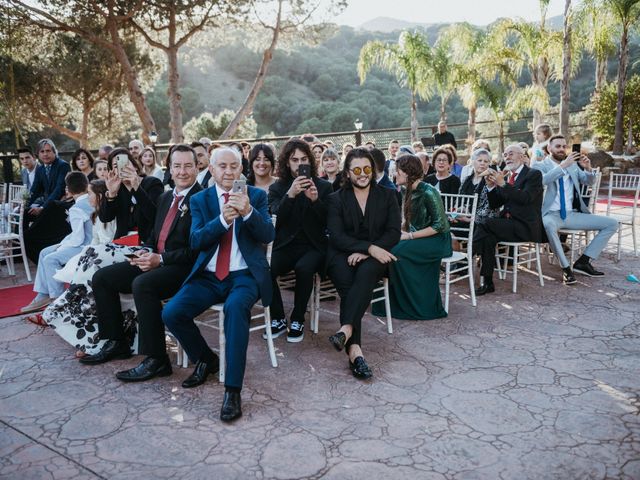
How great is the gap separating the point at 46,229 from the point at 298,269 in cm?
389

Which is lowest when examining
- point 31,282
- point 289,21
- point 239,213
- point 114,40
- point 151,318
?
point 31,282

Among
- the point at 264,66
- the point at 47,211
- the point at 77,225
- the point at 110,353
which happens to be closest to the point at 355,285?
the point at 110,353

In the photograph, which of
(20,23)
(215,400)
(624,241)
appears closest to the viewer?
(215,400)

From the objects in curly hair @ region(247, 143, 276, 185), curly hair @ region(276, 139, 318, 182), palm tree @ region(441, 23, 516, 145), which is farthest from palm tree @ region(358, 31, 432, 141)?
curly hair @ region(276, 139, 318, 182)

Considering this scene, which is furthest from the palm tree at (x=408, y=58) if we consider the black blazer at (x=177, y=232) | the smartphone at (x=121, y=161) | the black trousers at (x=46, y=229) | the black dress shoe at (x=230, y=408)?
the black dress shoe at (x=230, y=408)

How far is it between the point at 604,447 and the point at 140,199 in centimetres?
326

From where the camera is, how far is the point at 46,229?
6469 millimetres

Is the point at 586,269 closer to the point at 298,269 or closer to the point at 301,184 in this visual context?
the point at 298,269

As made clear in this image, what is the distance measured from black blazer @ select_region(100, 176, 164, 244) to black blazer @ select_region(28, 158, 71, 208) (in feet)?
8.89

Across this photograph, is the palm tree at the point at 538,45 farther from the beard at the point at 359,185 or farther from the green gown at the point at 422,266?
the beard at the point at 359,185

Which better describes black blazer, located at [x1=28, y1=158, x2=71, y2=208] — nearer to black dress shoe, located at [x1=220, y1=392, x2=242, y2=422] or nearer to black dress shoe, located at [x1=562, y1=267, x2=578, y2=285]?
black dress shoe, located at [x1=220, y1=392, x2=242, y2=422]

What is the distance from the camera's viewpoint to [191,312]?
10.6ft

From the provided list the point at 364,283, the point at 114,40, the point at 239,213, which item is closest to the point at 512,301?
the point at 364,283

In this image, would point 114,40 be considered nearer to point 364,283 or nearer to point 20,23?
point 20,23
